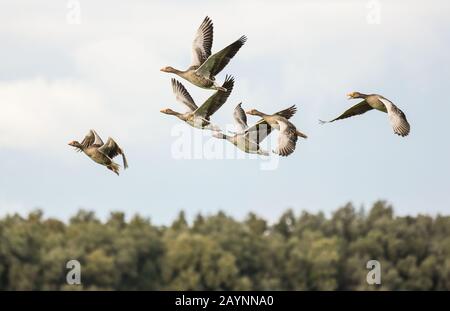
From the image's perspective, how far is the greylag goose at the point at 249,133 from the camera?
38719mm

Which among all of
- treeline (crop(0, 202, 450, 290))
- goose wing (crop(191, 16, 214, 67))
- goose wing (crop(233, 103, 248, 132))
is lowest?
goose wing (crop(233, 103, 248, 132))

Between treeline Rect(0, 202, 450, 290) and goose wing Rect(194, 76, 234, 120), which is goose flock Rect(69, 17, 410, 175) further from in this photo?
treeline Rect(0, 202, 450, 290)

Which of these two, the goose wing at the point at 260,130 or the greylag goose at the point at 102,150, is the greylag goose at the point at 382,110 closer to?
the goose wing at the point at 260,130

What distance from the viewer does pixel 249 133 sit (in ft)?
131

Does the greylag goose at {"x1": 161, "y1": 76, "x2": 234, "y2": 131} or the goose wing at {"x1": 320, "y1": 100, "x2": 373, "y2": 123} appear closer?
the goose wing at {"x1": 320, "y1": 100, "x2": 373, "y2": 123}

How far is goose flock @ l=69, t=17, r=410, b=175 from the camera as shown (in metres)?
36.9

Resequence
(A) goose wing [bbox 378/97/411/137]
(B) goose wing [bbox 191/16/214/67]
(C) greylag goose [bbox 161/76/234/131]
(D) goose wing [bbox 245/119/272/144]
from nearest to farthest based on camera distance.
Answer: (A) goose wing [bbox 378/97/411/137] → (D) goose wing [bbox 245/119/272/144] → (C) greylag goose [bbox 161/76/234/131] → (B) goose wing [bbox 191/16/214/67]

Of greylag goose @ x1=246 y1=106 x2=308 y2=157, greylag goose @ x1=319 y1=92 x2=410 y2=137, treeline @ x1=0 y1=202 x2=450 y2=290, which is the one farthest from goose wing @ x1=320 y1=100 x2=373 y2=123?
treeline @ x1=0 y1=202 x2=450 y2=290

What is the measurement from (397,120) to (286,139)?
122 inches

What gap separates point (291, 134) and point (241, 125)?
16.5ft
